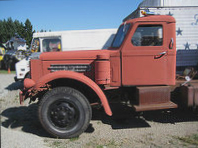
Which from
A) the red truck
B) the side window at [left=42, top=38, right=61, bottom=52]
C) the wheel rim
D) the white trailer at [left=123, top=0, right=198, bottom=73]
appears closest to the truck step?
the red truck

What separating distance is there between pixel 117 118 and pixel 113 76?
54.9 inches

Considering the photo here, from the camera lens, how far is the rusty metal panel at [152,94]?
3512mm

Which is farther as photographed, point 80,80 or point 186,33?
point 186,33

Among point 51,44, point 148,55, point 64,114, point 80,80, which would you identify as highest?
point 51,44

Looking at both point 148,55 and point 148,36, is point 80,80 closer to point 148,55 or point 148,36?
point 148,55

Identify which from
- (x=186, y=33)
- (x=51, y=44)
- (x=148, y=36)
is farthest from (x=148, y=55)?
(x=51, y=44)

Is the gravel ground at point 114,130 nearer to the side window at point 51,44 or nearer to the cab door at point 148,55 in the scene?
the cab door at point 148,55

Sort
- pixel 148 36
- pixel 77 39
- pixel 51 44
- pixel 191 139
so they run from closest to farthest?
pixel 191 139
pixel 148 36
pixel 77 39
pixel 51 44

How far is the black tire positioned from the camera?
3.36 m

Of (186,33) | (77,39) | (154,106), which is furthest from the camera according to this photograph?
(77,39)

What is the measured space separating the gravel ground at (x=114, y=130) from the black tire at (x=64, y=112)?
18 centimetres

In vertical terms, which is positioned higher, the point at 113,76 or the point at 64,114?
the point at 113,76

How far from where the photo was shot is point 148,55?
3559 millimetres

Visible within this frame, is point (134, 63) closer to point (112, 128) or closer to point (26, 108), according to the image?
point (112, 128)
